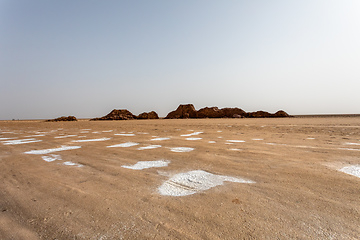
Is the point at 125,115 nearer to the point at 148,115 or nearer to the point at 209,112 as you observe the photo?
the point at 148,115

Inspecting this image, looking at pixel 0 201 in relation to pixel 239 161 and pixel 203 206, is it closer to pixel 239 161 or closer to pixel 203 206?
pixel 203 206

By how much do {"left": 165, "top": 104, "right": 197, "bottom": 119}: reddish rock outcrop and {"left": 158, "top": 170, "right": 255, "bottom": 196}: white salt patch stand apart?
116ft

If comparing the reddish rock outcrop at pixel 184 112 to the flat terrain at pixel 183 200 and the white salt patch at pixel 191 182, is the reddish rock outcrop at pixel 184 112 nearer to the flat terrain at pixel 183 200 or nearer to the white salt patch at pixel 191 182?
the flat terrain at pixel 183 200

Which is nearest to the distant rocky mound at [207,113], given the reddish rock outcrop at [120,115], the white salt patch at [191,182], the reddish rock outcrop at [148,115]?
the reddish rock outcrop at [148,115]

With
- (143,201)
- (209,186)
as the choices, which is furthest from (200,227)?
(209,186)

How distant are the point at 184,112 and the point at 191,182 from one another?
36705 millimetres

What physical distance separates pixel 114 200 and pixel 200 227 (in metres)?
0.75

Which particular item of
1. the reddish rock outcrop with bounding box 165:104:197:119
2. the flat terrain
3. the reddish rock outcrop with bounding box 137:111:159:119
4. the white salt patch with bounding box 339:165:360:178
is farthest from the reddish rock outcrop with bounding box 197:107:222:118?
the white salt patch with bounding box 339:165:360:178

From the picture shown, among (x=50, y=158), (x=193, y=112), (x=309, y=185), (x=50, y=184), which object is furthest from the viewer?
(x=193, y=112)

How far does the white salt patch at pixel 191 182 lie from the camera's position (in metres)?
1.69

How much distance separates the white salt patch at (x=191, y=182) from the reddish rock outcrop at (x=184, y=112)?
35302mm

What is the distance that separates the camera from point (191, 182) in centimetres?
190

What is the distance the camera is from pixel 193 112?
3831cm

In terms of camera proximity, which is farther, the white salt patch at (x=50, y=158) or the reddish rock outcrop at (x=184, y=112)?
the reddish rock outcrop at (x=184, y=112)
